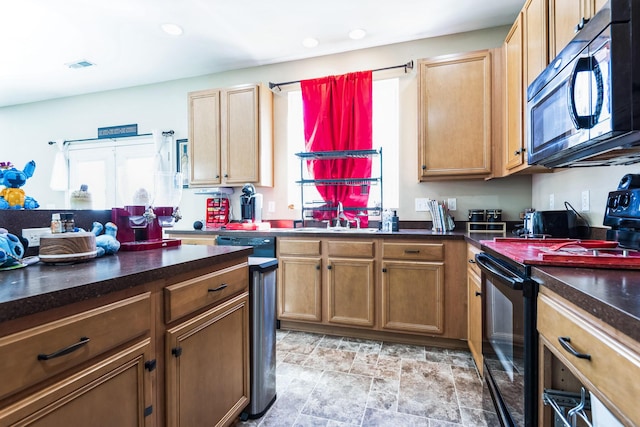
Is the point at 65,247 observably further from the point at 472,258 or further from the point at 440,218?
the point at 440,218

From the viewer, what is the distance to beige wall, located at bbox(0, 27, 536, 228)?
2920 mm

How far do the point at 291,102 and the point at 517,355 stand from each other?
310 centimetres

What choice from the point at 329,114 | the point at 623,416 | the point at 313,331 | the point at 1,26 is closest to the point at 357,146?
the point at 329,114

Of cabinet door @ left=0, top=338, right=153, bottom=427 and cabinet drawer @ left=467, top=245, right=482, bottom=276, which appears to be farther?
cabinet drawer @ left=467, top=245, right=482, bottom=276

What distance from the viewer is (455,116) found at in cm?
263

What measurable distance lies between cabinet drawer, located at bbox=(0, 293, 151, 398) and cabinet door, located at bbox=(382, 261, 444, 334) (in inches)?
75.4

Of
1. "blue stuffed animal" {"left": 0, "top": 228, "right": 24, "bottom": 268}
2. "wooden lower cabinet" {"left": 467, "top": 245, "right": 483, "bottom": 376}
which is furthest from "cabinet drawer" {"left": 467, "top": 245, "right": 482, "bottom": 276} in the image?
"blue stuffed animal" {"left": 0, "top": 228, "right": 24, "bottom": 268}

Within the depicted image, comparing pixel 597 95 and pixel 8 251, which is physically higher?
pixel 597 95

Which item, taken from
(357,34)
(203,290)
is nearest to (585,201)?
(203,290)

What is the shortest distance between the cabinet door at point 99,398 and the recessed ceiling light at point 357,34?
2.97 m

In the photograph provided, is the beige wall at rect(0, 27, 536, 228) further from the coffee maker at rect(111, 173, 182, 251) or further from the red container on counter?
the coffee maker at rect(111, 173, 182, 251)

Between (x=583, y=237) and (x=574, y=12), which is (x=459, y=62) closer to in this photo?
(x=574, y=12)

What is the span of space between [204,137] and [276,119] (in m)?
0.81

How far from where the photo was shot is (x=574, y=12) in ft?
4.81
